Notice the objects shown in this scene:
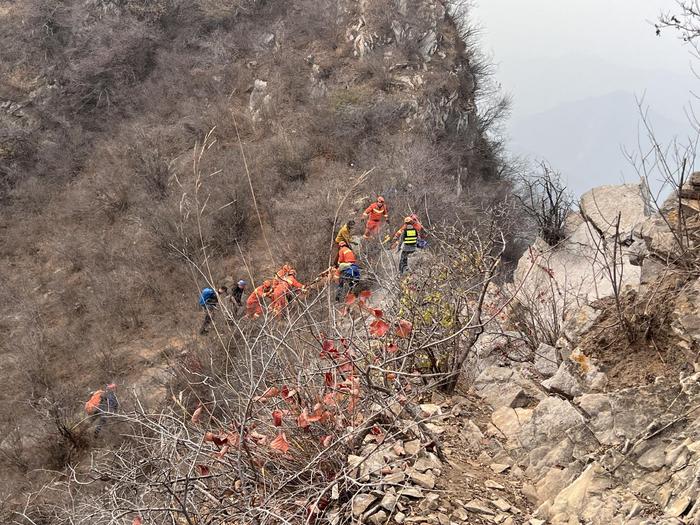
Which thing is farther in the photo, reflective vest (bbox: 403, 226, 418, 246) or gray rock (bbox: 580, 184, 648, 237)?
reflective vest (bbox: 403, 226, 418, 246)

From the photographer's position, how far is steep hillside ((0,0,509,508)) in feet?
31.8

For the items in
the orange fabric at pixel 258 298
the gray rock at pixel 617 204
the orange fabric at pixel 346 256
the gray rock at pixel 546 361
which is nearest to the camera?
the orange fabric at pixel 258 298

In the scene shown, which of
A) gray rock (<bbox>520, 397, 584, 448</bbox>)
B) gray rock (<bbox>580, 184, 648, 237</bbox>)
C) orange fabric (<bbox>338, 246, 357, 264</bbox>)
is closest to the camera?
gray rock (<bbox>520, 397, 584, 448</bbox>)

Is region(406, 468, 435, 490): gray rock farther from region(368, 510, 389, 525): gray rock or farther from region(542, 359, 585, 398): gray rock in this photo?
region(542, 359, 585, 398): gray rock

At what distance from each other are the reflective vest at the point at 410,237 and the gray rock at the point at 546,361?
15.7ft

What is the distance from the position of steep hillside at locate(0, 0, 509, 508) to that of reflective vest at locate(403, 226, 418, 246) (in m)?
1.50

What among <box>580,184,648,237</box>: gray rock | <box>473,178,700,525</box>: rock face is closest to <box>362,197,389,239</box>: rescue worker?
<box>580,184,648,237</box>: gray rock

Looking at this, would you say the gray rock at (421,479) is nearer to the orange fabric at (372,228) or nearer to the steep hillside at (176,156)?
the steep hillside at (176,156)

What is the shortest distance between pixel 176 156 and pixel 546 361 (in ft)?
44.8

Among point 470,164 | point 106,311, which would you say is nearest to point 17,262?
point 106,311

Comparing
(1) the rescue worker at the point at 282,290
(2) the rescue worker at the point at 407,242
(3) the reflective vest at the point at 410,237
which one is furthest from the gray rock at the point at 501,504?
(3) the reflective vest at the point at 410,237

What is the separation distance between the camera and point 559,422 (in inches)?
104

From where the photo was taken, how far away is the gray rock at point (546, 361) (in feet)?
12.3

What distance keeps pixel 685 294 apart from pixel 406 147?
10902 mm
